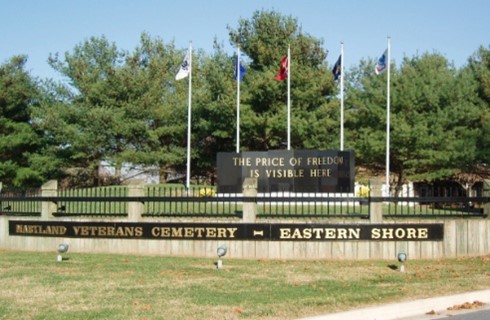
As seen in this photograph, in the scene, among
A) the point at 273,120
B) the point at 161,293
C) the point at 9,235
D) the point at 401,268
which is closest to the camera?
the point at 161,293

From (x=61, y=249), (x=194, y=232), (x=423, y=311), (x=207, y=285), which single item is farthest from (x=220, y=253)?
(x=423, y=311)

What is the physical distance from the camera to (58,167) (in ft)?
146

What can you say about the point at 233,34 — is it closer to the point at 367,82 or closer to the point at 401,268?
the point at 367,82

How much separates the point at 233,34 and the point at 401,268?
33.3 meters

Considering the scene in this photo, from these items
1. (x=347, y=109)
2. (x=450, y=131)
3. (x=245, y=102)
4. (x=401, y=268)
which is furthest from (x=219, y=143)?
Result: (x=401, y=268)

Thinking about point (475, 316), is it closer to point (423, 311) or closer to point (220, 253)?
point (423, 311)

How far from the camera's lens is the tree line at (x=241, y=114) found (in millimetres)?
39062

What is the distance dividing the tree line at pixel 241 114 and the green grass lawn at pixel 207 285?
949 inches

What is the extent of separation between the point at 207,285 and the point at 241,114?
28063mm

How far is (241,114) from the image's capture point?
3922 centimetres

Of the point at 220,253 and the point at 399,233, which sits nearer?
the point at 220,253

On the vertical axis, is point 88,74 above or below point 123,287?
above

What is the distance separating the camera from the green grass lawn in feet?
30.5

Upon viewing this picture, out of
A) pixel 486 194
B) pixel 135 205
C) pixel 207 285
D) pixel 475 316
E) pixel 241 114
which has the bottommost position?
pixel 475 316
